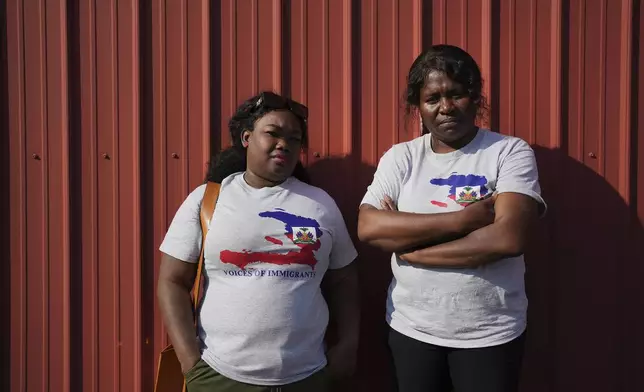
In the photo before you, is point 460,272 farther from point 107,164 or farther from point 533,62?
point 107,164

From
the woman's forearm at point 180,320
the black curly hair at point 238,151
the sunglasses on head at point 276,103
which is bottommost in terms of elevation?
the woman's forearm at point 180,320

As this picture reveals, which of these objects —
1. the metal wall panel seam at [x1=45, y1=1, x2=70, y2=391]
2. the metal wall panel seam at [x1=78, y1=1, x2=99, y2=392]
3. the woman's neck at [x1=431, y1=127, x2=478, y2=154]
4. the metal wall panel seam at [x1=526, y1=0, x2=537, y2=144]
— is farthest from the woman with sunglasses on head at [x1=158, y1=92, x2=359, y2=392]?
the metal wall panel seam at [x1=526, y1=0, x2=537, y2=144]

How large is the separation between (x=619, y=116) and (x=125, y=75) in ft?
7.95

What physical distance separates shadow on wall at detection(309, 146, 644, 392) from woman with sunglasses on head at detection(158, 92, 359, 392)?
38 centimetres

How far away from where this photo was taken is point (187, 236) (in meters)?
1.86

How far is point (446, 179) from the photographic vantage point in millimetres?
1822

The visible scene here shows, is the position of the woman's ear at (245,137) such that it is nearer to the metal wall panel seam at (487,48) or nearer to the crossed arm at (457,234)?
the crossed arm at (457,234)

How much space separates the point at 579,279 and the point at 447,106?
3.94 feet

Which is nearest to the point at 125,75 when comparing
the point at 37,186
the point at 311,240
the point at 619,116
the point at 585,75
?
the point at 37,186

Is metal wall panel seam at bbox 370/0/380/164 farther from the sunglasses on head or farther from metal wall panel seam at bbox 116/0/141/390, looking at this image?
metal wall panel seam at bbox 116/0/141/390

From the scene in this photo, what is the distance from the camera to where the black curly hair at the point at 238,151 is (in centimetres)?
200

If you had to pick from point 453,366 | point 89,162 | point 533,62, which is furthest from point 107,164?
point 533,62

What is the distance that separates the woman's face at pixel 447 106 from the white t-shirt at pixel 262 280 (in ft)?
1.85

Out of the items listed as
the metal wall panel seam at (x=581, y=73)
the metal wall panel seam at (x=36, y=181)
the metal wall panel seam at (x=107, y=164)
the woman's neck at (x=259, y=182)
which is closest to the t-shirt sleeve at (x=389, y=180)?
the woman's neck at (x=259, y=182)
